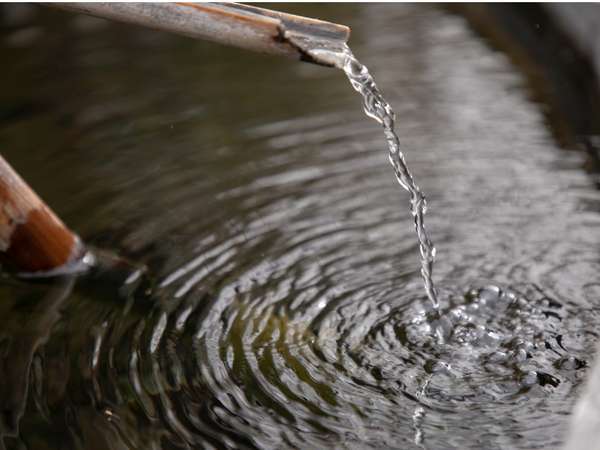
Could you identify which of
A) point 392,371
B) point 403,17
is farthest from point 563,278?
point 403,17

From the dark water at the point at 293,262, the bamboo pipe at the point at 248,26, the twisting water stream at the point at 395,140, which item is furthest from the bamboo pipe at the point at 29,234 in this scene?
the twisting water stream at the point at 395,140

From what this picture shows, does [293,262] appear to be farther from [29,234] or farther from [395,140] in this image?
[29,234]

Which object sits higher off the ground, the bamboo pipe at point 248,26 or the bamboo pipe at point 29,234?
the bamboo pipe at point 248,26

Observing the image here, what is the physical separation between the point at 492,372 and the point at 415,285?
0.72 m

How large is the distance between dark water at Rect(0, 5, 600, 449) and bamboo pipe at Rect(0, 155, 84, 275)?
12cm

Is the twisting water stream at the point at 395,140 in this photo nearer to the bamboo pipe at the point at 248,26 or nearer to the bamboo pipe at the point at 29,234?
the bamboo pipe at the point at 248,26

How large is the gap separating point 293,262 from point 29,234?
1178 mm

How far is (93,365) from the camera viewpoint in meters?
3.46

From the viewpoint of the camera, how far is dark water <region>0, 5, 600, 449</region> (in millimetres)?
3150

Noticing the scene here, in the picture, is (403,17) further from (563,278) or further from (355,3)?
(563,278)

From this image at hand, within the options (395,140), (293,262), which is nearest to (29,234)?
(293,262)

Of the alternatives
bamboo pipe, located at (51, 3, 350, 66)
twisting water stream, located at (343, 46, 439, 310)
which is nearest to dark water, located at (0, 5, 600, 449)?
twisting water stream, located at (343, 46, 439, 310)

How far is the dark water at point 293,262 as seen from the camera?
10.3ft

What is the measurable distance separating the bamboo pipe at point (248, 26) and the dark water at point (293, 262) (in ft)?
3.70
